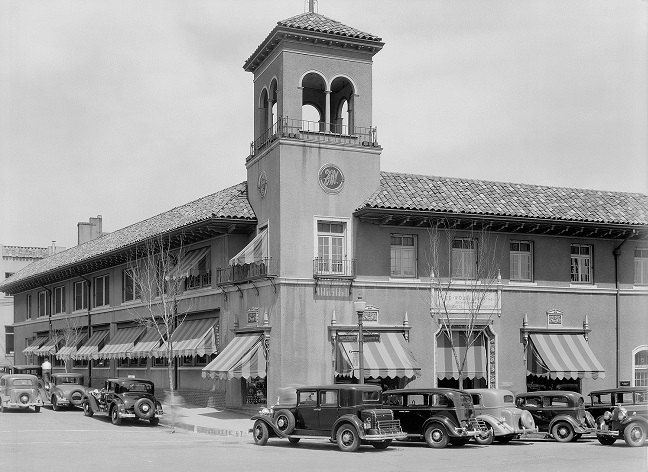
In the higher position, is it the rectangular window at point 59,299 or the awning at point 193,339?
the rectangular window at point 59,299

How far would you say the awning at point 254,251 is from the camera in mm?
29906

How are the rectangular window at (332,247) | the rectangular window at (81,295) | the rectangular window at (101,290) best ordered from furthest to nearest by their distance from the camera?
the rectangular window at (81,295) → the rectangular window at (101,290) → the rectangular window at (332,247)

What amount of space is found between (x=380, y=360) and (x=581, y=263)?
9.92 meters

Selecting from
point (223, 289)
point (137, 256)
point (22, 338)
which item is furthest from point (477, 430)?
point (22, 338)

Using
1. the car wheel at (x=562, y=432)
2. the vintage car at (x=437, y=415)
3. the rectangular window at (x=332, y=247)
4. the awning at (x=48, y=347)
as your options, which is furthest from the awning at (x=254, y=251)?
the awning at (x=48, y=347)

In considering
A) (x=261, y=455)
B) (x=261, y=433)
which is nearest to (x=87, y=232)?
(x=261, y=433)

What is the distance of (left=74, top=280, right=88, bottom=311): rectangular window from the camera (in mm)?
47844

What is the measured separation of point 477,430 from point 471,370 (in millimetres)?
9597

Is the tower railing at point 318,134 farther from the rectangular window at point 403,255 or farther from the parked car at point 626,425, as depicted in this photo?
the parked car at point 626,425

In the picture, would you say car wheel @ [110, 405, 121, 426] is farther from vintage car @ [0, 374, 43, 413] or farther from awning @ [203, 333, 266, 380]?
vintage car @ [0, 374, 43, 413]

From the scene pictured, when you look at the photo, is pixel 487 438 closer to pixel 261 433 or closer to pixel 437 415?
pixel 437 415

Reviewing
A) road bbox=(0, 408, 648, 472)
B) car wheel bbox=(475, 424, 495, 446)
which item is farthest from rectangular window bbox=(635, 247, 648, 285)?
car wheel bbox=(475, 424, 495, 446)

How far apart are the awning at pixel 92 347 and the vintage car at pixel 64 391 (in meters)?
6.57

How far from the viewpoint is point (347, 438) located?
68.6 ft
